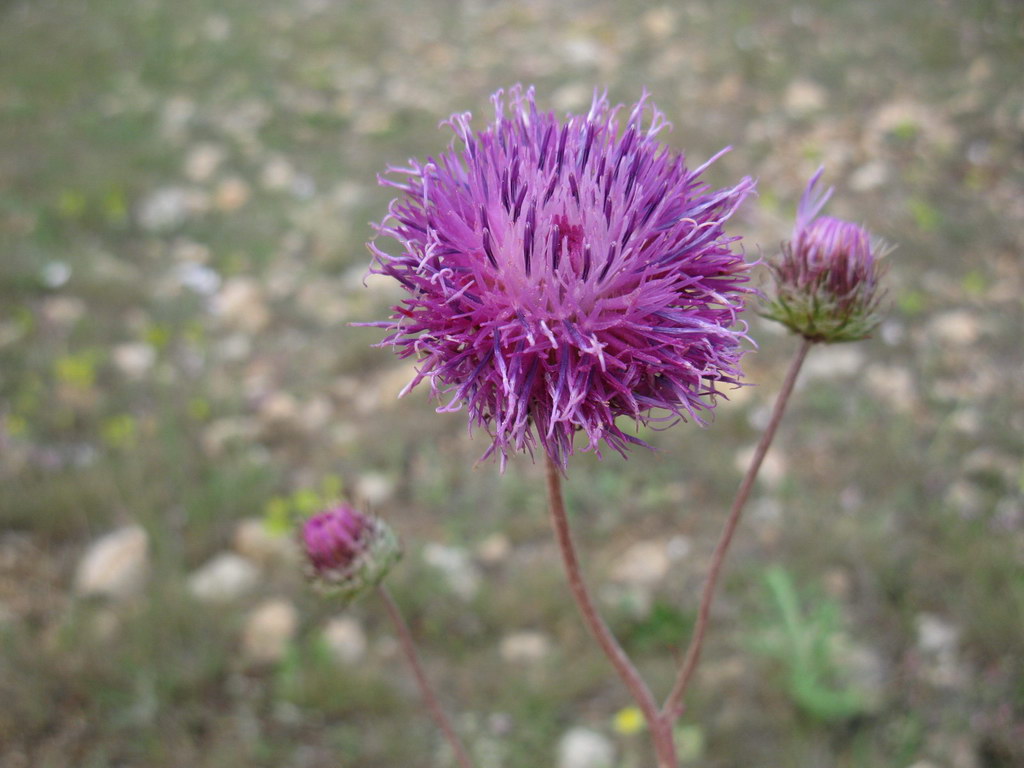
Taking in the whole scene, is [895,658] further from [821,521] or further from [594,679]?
[594,679]

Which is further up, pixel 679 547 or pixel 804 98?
pixel 804 98

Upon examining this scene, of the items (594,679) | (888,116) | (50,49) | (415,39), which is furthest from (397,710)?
(50,49)

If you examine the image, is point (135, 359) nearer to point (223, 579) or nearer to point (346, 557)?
point (223, 579)

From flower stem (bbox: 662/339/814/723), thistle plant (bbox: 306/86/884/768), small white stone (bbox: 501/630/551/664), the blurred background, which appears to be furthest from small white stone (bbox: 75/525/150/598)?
flower stem (bbox: 662/339/814/723)

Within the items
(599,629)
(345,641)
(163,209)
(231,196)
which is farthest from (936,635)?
(163,209)

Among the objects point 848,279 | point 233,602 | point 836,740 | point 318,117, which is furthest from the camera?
point 318,117
